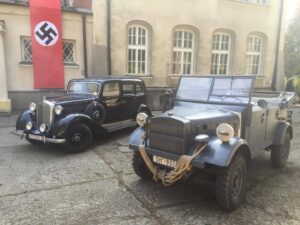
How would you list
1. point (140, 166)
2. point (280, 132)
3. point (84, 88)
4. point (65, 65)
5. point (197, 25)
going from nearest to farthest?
point (140, 166), point (280, 132), point (84, 88), point (65, 65), point (197, 25)

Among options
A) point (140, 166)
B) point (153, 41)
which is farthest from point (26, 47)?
point (140, 166)

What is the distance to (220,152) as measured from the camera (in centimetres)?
357

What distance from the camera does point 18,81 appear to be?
11.0 m

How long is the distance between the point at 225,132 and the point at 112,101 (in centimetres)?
445

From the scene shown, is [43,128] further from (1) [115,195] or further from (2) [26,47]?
(2) [26,47]

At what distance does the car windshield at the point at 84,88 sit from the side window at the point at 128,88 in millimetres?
919

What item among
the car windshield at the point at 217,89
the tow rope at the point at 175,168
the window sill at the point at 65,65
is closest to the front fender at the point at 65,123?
the car windshield at the point at 217,89

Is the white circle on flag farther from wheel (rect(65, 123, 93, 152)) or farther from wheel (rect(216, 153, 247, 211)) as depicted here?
wheel (rect(216, 153, 247, 211))

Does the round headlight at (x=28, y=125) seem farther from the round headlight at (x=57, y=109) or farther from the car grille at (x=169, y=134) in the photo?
the car grille at (x=169, y=134)

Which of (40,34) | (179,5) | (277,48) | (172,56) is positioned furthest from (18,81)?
(277,48)

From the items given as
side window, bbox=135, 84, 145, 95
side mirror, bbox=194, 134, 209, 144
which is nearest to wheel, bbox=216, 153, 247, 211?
side mirror, bbox=194, 134, 209, 144

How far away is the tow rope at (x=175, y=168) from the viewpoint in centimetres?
367

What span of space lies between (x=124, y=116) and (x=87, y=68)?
489 cm

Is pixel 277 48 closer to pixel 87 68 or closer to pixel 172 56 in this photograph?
pixel 172 56
